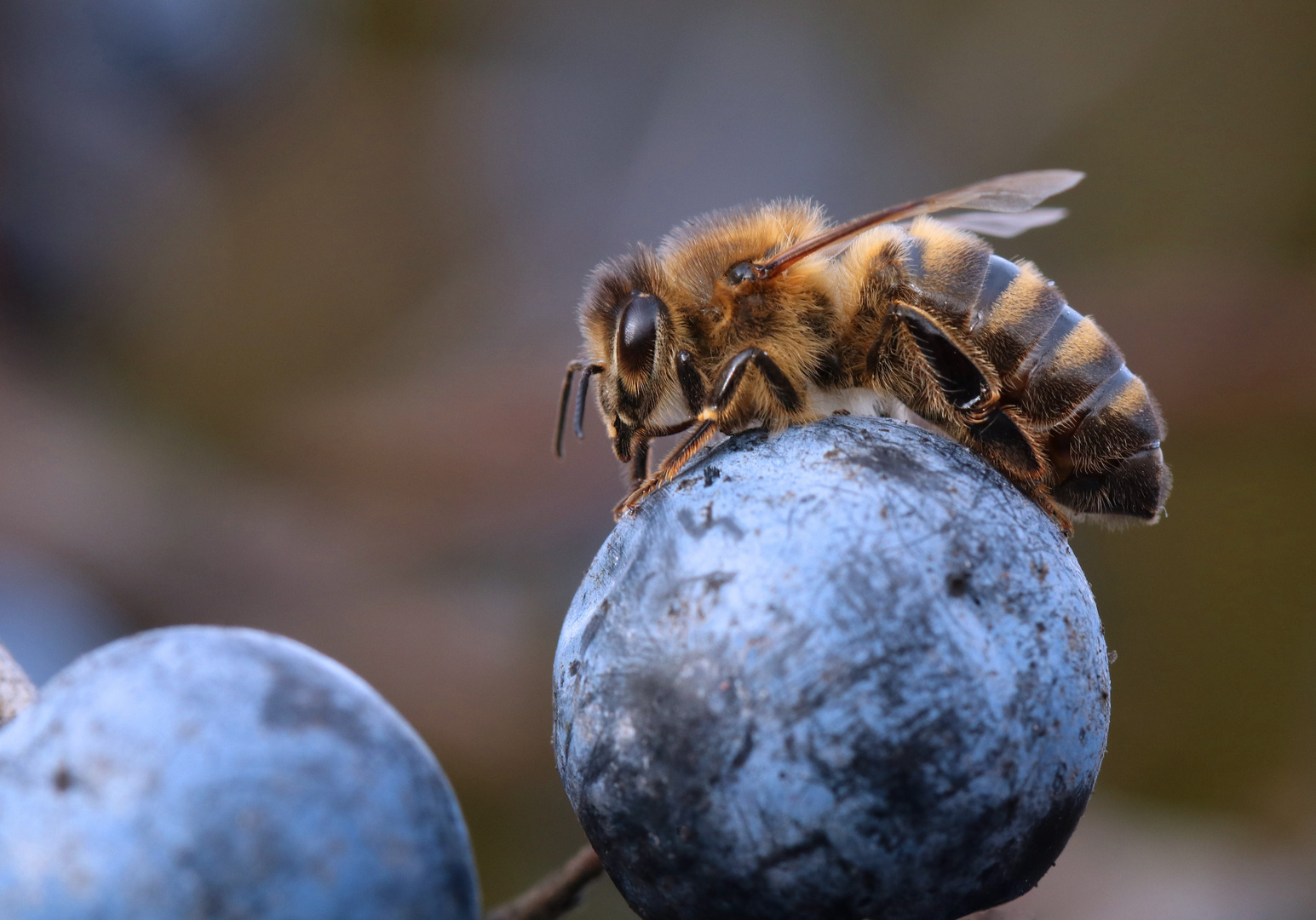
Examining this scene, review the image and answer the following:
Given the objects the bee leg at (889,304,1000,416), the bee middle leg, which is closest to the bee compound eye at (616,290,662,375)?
the bee middle leg

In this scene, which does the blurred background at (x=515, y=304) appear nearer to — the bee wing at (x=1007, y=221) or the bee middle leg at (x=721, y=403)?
the bee wing at (x=1007, y=221)

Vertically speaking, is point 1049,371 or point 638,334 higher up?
point 638,334

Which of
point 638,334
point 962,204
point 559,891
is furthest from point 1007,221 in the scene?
point 559,891

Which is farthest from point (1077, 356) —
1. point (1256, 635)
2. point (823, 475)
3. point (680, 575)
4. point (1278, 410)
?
point (1256, 635)

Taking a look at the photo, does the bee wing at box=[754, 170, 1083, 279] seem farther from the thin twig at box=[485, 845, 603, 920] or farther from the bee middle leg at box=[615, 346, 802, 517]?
the thin twig at box=[485, 845, 603, 920]

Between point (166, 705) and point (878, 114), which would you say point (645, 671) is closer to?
point (166, 705)

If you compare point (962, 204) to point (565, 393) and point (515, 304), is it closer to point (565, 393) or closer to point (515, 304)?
point (565, 393)
